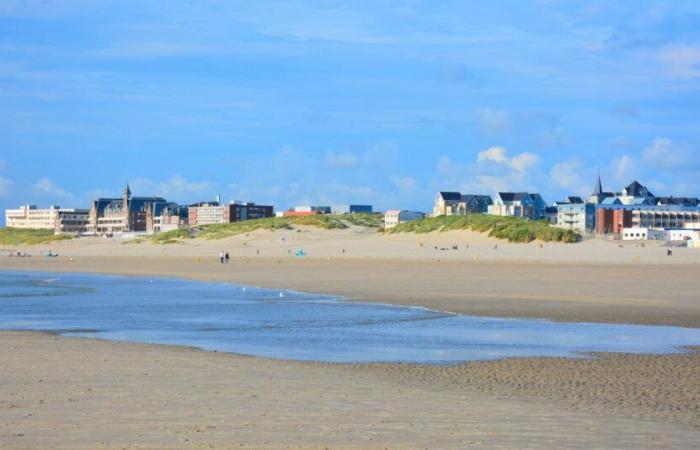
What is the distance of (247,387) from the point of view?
1177cm

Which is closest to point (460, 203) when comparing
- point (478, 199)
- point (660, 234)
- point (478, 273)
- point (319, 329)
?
point (478, 199)

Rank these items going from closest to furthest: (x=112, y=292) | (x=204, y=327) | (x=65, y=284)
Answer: (x=204, y=327), (x=112, y=292), (x=65, y=284)

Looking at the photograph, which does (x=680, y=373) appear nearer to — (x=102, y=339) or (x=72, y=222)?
(x=102, y=339)

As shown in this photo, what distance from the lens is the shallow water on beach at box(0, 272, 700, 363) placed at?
1705cm

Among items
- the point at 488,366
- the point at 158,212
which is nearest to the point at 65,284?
the point at 488,366

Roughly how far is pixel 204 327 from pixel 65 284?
21.6 m

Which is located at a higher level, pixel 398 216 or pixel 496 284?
pixel 398 216

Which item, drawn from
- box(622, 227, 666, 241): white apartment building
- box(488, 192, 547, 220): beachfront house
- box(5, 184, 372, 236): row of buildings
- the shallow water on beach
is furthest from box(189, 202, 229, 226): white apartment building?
the shallow water on beach

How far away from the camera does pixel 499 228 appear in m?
72.9

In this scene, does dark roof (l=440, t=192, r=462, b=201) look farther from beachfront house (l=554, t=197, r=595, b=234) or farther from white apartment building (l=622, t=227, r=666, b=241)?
white apartment building (l=622, t=227, r=666, b=241)

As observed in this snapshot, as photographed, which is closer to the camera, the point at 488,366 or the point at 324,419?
the point at 324,419

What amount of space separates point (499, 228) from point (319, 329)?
2093 inches

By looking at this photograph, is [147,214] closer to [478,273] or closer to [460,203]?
[460,203]

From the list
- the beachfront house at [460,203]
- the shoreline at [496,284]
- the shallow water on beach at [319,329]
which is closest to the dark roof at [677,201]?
the beachfront house at [460,203]
